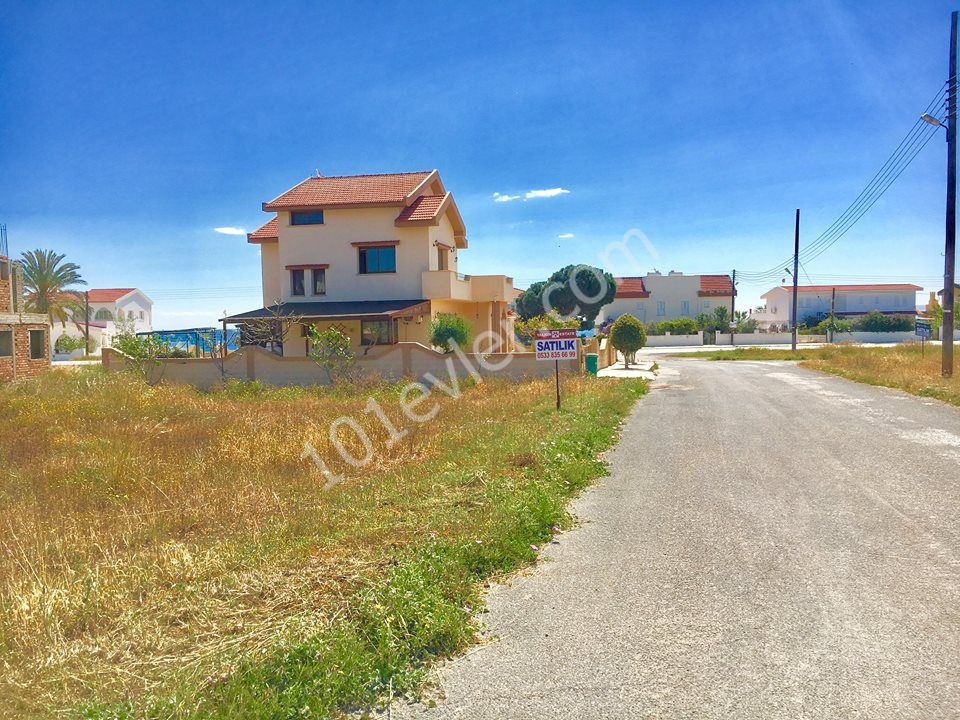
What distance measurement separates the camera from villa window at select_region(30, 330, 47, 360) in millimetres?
32938

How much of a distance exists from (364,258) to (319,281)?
2436 mm

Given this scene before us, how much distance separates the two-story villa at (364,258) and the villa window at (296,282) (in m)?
0.05

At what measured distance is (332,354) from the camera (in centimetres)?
2491

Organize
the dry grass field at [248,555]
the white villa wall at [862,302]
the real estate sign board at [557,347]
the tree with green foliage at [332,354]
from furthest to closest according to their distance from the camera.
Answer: the white villa wall at [862,302] < the tree with green foliage at [332,354] < the real estate sign board at [557,347] < the dry grass field at [248,555]

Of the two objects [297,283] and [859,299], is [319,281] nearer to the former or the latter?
[297,283]

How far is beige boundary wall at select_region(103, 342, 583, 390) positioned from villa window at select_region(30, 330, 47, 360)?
1088cm

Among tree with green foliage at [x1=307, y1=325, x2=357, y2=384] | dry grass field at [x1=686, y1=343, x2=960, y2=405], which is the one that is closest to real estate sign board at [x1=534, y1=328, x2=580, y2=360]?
dry grass field at [x1=686, y1=343, x2=960, y2=405]

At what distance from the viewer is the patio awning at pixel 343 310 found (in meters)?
29.8

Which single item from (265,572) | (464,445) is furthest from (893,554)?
(464,445)

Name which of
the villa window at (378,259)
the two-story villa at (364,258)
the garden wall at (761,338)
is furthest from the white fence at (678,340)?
the villa window at (378,259)

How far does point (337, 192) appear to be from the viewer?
112 feet

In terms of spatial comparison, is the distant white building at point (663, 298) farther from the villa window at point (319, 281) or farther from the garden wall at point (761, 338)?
the villa window at point (319, 281)

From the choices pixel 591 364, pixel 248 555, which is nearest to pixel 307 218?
pixel 591 364

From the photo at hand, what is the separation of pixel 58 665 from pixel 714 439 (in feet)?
37.0
